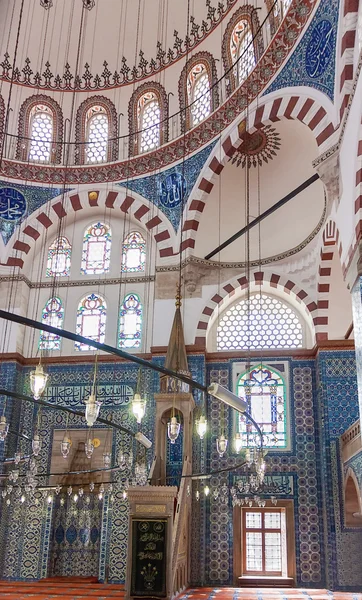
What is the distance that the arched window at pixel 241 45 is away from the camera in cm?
1014

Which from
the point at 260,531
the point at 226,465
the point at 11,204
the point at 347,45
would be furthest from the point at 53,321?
the point at 347,45

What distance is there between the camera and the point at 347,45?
7164 millimetres

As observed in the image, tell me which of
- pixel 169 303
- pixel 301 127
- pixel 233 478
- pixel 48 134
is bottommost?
pixel 233 478

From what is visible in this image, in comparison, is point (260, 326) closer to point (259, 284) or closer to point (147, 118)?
point (259, 284)

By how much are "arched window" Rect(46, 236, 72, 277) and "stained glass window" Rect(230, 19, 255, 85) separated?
4.50 meters

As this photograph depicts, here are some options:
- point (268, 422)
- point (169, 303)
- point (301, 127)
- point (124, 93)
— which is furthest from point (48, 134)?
point (268, 422)

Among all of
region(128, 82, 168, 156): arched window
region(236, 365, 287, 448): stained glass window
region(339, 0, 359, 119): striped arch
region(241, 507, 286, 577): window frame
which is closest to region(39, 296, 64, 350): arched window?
region(128, 82, 168, 156): arched window

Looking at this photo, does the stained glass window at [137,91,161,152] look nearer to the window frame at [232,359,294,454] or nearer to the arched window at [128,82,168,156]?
the arched window at [128,82,168,156]

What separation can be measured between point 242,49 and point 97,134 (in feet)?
10.9

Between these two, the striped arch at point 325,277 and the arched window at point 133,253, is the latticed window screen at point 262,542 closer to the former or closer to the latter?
the striped arch at point 325,277

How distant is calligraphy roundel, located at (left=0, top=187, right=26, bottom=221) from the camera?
469 inches

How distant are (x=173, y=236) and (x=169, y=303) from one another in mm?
1221

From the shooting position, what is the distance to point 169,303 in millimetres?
11047

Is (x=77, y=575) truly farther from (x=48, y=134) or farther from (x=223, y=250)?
(x=48, y=134)
